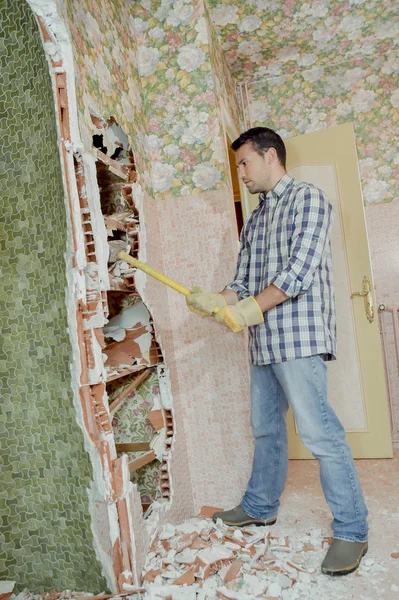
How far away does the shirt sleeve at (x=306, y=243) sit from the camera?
61.1 inches

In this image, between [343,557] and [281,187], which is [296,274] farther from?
[343,557]

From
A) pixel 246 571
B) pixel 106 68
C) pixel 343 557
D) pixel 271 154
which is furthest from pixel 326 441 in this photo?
pixel 106 68

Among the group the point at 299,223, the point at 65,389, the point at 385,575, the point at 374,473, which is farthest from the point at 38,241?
the point at 374,473

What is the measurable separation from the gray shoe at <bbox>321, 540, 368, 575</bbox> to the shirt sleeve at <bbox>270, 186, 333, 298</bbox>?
825 mm

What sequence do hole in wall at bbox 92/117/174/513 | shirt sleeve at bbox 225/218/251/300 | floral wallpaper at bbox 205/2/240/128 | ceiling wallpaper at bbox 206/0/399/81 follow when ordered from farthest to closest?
1. ceiling wallpaper at bbox 206/0/399/81
2. floral wallpaper at bbox 205/2/240/128
3. shirt sleeve at bbox 225/218/251/300
4. hole in wall at bbox 92/117/174/513

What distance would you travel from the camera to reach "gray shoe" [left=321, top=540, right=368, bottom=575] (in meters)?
1.48

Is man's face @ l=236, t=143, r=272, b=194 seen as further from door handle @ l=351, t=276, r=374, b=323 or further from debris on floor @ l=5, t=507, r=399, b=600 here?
debris on floor @ l=5, t=507, r=399, b=600

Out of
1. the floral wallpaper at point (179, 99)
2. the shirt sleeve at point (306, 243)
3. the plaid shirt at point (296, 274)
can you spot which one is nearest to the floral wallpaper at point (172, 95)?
the floral wallpaper at point (179, 99)

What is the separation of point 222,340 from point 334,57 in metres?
2.07

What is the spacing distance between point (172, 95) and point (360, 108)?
149 centimetres

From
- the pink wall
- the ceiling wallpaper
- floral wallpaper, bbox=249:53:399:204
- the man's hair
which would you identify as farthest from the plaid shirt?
floral wallpaper, bbox=249:53:399:204

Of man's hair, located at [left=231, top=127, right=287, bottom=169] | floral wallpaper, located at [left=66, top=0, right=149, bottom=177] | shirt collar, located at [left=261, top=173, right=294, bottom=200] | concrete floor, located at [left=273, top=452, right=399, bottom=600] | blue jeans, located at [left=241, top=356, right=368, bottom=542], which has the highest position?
floral wallpaper, located at [left=66, top=0, right=149, bottom=177]

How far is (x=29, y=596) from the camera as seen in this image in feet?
4.67

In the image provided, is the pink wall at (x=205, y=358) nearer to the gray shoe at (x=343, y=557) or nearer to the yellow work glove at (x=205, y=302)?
the yellow work glove at (x=205, y=302)
